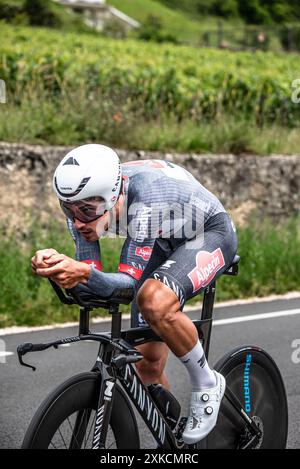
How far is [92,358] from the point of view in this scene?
8.07 m

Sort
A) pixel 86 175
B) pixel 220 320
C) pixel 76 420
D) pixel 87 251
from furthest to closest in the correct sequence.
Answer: pixel 220 320 → pixel 87 251 → pixel 76 420 → pixel 86 175

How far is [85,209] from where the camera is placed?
14.1 feet

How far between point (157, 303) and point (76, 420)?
24.9 inches

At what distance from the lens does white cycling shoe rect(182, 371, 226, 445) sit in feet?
15.2

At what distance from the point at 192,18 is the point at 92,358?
167 m

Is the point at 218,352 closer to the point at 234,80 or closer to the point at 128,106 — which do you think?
the point at 128,106

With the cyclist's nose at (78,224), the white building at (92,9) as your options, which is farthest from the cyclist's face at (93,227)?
the white building at (92,9)

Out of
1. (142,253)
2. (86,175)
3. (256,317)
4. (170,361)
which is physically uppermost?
(86,175)

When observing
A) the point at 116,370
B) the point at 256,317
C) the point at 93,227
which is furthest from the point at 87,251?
the point at 256,317

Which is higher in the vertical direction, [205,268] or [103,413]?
[205,268]

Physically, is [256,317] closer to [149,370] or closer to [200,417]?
[149,370]

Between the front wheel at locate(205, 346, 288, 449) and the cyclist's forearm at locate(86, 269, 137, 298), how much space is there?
102cm

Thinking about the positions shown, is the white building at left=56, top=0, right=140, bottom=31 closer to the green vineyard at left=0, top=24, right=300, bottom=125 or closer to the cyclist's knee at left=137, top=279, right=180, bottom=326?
the green vineyard at left=0, top=24, right=300, bottom=125

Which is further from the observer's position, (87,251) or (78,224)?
(87,251)
